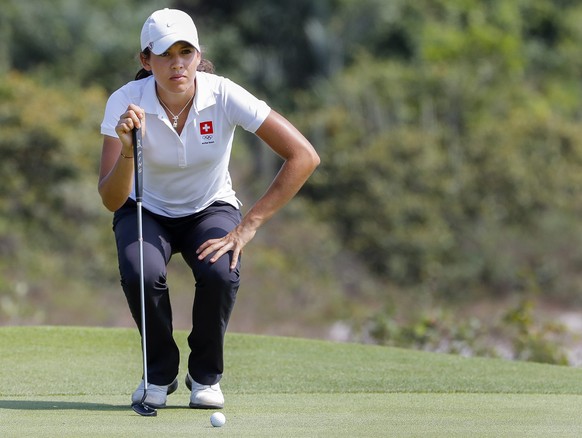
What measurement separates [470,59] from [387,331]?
18.1 meters

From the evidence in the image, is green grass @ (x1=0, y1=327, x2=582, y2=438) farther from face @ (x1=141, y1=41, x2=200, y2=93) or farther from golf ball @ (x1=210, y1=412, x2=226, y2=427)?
face @ (x1=141, y1=41, x2=200, y2=93)

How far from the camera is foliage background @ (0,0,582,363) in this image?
1930 cm

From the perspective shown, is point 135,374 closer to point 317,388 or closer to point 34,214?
point 317,388

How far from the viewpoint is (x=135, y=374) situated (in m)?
7.41

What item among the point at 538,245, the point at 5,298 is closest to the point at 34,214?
the point at 5,298

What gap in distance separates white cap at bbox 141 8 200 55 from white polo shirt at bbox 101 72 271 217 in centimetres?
25

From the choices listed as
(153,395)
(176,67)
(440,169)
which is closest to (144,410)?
(153,395)

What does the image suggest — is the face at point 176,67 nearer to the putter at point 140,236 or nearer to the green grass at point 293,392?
the putter at point 140,236

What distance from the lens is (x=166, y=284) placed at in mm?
5801

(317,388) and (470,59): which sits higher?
(317,388)

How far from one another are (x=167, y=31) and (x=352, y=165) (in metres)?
18.4

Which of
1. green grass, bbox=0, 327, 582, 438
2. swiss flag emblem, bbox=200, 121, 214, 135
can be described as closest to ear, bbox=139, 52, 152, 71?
swiss flag emblem, bbox=200, 121, 214, 135

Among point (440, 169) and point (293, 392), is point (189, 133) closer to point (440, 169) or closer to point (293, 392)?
point (293, 392)

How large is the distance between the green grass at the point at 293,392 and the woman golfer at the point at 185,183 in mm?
305
